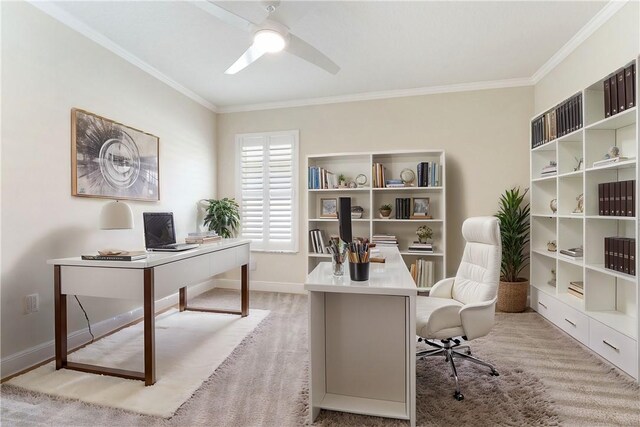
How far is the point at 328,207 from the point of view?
14.1 ft

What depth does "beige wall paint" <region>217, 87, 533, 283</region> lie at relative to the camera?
3850mm

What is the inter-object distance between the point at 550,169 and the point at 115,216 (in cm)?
406

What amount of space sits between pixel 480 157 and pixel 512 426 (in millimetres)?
3050

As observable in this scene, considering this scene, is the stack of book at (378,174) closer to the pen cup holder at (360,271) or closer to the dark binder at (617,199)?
the dark binder at (617,199)

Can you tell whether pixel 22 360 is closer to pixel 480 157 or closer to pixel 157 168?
pixel 157 168

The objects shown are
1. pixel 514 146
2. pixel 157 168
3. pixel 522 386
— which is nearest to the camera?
pixel 522 386

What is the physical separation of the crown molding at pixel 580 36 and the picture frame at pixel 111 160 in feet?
14.0

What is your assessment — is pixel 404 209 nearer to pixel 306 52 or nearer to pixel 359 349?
pixel 306 52

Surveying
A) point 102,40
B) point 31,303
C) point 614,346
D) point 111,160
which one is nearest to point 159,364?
point 31,303

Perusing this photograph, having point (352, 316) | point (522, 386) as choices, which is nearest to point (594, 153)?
point (522, 386)

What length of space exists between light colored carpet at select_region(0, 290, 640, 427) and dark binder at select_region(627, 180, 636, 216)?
3.63 feet

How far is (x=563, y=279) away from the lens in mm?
3102

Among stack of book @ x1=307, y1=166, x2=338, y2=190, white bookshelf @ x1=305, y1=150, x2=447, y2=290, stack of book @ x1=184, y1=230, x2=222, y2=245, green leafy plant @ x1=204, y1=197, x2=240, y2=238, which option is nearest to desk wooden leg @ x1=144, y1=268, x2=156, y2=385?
stack of book @ x1=184, y1=230, x2=222, y2=245

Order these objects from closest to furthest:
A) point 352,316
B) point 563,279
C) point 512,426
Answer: point 512,426
point 352,316
point 563,279
